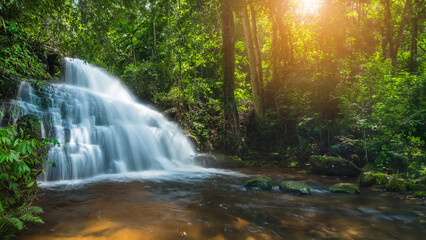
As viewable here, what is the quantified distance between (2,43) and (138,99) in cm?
1085

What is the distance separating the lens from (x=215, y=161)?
10516 millimetres

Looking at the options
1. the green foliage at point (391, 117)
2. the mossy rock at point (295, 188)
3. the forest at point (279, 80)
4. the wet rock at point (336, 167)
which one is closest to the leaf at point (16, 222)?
the forest at point (279, 80)

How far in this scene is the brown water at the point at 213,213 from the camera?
3.29 m

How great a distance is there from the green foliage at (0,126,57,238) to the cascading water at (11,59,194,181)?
10.6ft

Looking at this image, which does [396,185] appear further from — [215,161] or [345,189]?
[215,161]

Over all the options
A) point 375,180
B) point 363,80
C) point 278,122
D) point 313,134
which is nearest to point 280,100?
point 278,122

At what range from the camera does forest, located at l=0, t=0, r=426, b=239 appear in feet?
20.8

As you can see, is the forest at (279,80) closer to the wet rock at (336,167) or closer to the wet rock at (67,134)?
the wet rock at (336,167)

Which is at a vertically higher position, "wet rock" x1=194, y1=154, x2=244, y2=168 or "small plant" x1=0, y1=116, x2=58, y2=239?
"small plant" x1=0, y1=116, x2=58, y2=239

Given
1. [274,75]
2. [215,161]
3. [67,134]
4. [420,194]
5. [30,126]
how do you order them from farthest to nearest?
[274,75]
[215,161]
[67,134]
[30,126]
[420,194]

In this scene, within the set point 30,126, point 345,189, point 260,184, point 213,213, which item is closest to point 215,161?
point 260,184

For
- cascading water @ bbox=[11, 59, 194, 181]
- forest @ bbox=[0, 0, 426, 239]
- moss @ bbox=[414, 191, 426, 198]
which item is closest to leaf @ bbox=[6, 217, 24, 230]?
forest @ bbox=[0, 0, 426, 239]

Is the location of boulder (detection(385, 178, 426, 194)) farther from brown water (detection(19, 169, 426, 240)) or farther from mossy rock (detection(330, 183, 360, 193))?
mossy rock (detection(330, 183, 360, 193))

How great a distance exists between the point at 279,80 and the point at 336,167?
6384 mm
